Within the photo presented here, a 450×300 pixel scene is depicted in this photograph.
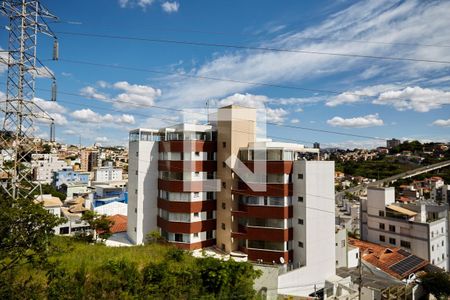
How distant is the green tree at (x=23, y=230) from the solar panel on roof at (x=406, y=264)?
27167 millimetres

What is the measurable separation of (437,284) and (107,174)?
8749cm

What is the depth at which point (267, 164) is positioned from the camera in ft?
66.6

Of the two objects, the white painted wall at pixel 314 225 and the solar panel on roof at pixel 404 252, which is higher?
the white painted wall at pixel 314 225

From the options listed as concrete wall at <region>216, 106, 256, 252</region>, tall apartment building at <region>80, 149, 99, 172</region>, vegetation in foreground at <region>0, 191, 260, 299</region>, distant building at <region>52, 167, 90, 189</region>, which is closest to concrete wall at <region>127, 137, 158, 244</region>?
concrete wall at <region>216, 106, 256, 252</region>

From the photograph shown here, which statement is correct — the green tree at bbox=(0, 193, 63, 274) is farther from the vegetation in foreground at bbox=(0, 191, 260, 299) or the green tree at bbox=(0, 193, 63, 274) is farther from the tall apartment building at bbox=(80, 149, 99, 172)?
the tall apartment building at bbox=(80, 149, 99, 172)

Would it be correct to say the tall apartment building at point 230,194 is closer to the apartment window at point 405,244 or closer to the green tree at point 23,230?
the green tree at point 23,230

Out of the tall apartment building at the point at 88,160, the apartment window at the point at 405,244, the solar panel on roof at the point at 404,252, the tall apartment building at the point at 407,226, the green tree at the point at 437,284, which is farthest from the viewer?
the tall apartment building at the point at 88,160

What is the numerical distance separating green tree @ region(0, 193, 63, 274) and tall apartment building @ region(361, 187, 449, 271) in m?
33.4

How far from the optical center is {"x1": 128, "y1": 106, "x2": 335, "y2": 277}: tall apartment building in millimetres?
20047

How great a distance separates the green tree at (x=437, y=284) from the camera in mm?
23812

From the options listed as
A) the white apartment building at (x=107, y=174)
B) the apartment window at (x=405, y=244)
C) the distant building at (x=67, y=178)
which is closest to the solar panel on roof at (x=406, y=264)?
the apartment window at (x=405, y=244)

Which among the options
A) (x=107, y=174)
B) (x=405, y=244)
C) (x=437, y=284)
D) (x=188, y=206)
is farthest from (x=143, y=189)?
(x=107, y=174)

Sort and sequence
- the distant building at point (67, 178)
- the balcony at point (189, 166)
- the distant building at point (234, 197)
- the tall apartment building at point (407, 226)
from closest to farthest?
1. the distant building at point (234, 197)
2. the balcony at point (189, 166)
3. the tall apartment building at point (407, 226)
4. the distant building at point (67, 178)

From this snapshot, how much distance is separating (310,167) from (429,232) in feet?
62.4
